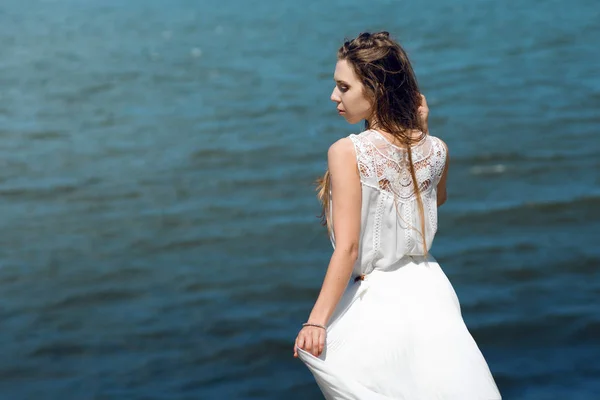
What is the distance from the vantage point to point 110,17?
55.4 feet

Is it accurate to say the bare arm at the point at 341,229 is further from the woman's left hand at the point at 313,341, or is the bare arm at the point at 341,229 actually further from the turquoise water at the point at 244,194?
the turquoise water at the point at 244,194

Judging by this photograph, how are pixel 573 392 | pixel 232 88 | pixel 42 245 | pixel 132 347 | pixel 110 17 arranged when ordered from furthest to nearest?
pixel 110 17 < pixel 232 88 < pixel 42 245 < pixel 132 347 < pixel 573 392

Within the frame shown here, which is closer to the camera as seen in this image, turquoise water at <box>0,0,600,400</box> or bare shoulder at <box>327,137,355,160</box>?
bare shoulder at <box>327,137,355,160</box>

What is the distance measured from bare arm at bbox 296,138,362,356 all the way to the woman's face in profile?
14 cm

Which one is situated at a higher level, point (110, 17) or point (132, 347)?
point (110, 17)

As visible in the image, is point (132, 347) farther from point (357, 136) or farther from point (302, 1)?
point (302, 1)

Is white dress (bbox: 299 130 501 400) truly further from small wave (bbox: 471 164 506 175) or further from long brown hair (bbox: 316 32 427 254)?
small wave (bbox: 471 164 506 175)

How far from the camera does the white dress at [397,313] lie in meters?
2.99

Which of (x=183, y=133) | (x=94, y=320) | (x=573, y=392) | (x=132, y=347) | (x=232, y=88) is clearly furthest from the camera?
(x=232, y=88)

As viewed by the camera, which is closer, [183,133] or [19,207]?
[19,207]

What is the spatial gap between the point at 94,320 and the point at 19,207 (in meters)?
2.82

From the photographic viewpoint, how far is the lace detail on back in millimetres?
3092

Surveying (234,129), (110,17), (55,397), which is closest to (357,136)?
(55,397)


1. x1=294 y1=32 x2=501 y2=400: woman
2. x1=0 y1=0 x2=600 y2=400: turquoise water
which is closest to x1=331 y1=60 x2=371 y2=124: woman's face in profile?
x1=294 y1=32 x2=501 y2=400: woman
